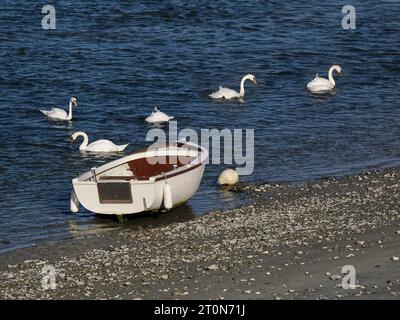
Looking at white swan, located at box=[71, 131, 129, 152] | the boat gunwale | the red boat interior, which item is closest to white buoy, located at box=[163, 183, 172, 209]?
the boat gunwale

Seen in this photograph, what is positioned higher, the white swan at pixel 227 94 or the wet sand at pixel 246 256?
the white swan at pixel 227 94

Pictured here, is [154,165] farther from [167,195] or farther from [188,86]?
[188,86]

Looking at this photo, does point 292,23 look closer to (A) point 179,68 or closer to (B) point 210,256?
(A) point 179,68

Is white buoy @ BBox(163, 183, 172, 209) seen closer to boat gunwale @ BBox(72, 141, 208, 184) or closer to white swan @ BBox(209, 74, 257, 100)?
boat gunwale @ BBox(72, 141, 208, 184)

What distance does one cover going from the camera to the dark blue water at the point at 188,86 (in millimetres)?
22797

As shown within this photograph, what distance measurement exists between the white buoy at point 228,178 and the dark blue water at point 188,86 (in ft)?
0.85

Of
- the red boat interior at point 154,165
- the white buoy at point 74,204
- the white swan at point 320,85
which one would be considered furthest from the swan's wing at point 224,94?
the white buoy at point 74,204

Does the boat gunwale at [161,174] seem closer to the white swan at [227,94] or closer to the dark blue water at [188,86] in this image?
the dark blue water at [188,86]

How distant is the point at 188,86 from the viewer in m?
30.9

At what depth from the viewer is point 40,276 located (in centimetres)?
1650

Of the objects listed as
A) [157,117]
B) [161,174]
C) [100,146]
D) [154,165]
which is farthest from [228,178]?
[157,117]

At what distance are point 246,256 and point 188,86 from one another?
14784mm

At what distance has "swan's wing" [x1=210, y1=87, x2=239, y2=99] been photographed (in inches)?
1166
